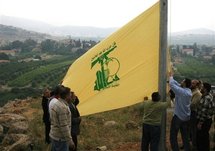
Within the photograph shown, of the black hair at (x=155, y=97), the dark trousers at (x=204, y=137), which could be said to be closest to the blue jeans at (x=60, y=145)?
the black hair at (x=155, y=97)

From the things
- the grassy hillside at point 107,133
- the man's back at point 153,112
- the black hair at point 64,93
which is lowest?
the grassy hillside at point 107,133

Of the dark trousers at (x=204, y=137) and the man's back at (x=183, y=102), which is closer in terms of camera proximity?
the man's back at (x=183, y=102)

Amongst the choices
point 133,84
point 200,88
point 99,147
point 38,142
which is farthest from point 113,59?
point 38,142

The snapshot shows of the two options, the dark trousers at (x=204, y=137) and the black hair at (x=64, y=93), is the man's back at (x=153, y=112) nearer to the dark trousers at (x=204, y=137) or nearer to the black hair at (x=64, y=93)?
the dark trousers at (x=204, y=137)

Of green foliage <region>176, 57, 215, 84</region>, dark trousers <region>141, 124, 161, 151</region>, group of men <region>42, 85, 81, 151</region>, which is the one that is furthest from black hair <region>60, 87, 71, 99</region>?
green foliage <region>176, 57, 215, 84</region>

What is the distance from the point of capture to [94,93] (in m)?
6.39

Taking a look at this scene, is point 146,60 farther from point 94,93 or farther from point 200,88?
point 200,88

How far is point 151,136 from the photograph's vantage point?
711 cm

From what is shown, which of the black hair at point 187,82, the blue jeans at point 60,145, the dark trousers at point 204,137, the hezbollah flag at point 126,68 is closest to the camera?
the blue jeans at point 60,145

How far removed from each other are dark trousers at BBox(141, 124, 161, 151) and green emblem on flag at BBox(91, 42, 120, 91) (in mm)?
1283

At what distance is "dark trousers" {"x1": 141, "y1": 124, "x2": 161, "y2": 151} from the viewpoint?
7.02 m

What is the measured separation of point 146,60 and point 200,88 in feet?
8.05

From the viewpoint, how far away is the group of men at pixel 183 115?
22.7 feet

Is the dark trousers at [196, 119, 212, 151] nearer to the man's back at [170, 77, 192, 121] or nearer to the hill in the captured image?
the man's back at [170, 77, 192, 121]
